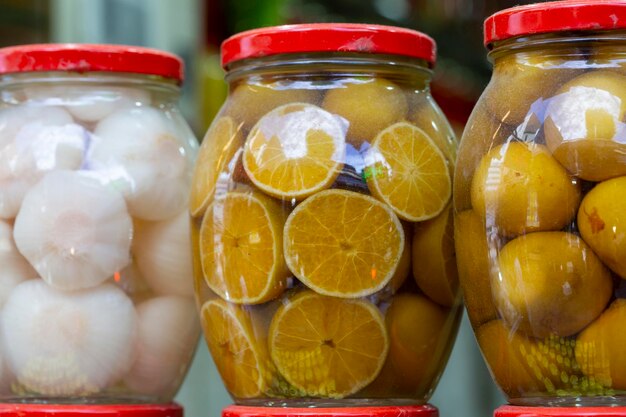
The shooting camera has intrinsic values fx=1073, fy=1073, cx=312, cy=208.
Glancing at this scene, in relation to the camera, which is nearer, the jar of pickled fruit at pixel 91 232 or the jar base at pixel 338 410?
the jar base at pixel 338 410

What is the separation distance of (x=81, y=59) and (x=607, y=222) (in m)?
0.50

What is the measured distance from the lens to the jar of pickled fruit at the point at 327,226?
81 centimetres

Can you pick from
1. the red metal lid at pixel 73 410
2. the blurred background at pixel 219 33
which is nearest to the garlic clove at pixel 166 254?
the red metal lid at pixel 73 410

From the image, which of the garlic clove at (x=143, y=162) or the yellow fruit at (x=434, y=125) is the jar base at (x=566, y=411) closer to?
the yellow fruit at (x=434, y=125)

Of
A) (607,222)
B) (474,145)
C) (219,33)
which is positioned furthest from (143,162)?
(219,33)

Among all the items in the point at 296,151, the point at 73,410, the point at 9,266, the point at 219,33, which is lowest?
the point at 73,410

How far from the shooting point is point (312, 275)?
2.66 feet

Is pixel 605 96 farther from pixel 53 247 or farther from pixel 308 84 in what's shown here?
pixel 53 247

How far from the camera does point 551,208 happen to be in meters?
0.74

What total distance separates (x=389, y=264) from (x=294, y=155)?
0.36 ft

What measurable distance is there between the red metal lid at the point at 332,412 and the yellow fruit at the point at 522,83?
0.24 m

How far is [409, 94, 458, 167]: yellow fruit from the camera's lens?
2.89 ft

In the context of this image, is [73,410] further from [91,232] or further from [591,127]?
[591,127]

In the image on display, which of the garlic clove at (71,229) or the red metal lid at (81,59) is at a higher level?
the red metal lid at (81,59)
